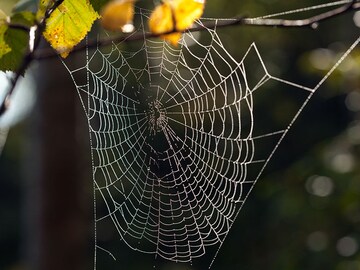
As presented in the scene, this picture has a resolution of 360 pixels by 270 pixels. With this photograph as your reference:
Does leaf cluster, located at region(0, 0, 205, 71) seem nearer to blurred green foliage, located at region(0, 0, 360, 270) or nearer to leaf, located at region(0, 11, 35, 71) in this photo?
leaf, located at region(0, 11, 35, 71)

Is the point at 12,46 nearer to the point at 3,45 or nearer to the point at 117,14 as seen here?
the point at 3,45

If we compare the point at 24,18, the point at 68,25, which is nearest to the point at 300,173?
the point at 68,25

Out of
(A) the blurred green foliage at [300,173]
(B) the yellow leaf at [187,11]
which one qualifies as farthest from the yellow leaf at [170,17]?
(A) the blurred green foliage at [300,173]

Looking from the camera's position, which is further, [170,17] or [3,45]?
[3,45]

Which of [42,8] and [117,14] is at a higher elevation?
[42,8]

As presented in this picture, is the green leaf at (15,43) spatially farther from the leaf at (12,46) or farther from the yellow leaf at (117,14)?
the yellow leaf at (117,14)

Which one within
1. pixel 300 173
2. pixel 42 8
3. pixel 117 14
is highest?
pixel 300 173
